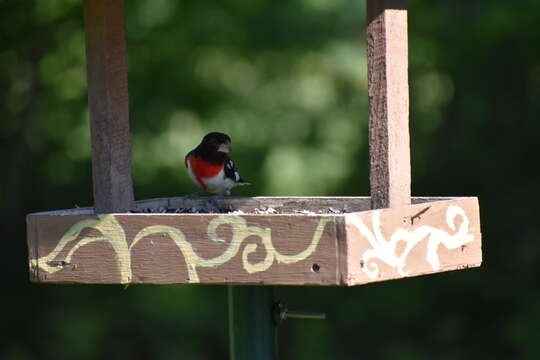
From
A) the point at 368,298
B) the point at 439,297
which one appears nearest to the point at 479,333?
the point at 439,297

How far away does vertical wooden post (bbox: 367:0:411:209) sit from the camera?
9.73 feet

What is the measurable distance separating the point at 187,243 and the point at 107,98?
662 millimetres

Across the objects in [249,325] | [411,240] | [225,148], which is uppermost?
→ [225,148]

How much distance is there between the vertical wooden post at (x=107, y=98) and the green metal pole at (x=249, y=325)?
1.76 feet

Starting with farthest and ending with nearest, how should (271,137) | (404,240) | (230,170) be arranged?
(271,137) → (230,170) → (404,240)

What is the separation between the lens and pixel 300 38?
590 cm

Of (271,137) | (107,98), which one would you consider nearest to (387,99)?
(107,98)

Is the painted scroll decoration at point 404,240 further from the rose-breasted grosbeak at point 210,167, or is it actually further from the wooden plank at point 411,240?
the rose-breasted grosbeak at point 210,167

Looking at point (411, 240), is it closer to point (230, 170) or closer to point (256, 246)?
point (256, 246)

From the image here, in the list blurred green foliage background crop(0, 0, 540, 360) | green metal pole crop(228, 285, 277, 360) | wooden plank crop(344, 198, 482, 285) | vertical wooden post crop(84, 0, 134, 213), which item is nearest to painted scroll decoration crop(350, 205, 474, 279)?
wooden plank crop(344, 198, 482, 285)

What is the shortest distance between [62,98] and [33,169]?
2.86ft

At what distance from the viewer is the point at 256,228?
2.71 m

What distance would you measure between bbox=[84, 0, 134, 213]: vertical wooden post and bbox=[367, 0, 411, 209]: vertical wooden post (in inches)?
32.2

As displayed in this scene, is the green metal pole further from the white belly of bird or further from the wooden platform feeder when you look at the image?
the white belly of bird
